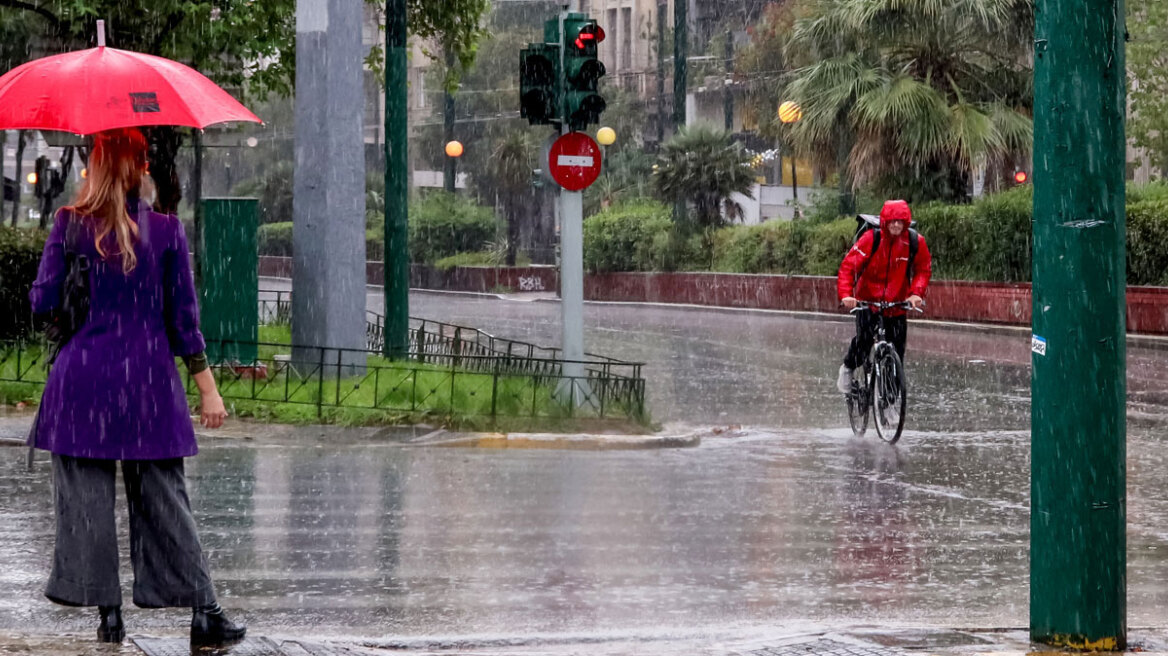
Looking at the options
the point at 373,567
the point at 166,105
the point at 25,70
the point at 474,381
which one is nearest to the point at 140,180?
the point at 166,105

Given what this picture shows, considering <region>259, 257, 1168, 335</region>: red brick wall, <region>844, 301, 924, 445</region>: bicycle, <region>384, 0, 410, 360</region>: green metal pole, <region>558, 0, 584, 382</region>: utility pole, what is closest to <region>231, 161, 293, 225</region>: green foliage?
<region>259, 257, 1168, 335</region>: red brick wall

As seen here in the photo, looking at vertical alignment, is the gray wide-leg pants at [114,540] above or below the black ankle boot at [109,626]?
above

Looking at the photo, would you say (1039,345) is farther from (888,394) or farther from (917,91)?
(917,91)

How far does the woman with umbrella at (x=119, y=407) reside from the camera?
593cm

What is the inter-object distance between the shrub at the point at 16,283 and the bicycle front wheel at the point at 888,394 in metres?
9.53

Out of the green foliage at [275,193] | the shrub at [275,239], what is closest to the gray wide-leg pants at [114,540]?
the shrub at [275,239]

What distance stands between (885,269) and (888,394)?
1.01 meters

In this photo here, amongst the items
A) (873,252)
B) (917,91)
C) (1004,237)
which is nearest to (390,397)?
(873,252)

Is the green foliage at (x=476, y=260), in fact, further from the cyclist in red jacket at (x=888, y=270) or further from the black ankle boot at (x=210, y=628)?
the black ankle boot at (x=210, y=628)

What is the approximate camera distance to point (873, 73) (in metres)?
36.0

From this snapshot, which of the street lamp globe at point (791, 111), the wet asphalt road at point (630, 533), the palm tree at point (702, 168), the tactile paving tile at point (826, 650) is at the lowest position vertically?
the wet asphalt road at point (630, 533)

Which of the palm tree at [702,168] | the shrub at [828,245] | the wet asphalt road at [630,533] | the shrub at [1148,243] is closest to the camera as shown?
the wet asphalt road at [630,533]

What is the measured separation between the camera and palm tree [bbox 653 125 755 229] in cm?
4297

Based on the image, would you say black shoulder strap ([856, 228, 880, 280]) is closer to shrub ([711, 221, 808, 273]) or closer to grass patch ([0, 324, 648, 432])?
grass patch ([0, 324, 648, 432])
